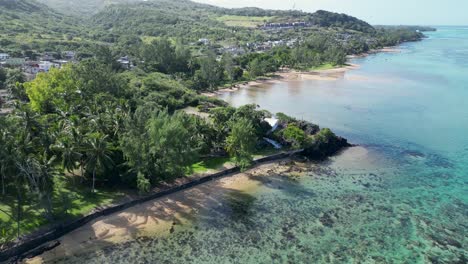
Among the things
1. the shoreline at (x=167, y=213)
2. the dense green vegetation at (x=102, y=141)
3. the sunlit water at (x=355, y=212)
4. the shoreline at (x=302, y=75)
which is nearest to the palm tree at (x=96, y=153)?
the dense green vegetation at (x=102, y=141)

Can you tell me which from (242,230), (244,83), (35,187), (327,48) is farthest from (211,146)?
(327,48)

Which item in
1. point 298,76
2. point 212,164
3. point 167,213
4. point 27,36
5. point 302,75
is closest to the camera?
point 167,213

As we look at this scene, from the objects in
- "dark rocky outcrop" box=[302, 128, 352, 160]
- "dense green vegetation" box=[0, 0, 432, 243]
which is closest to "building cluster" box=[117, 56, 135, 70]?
"dense green vegetation" box=[0, 0, 432, 243]

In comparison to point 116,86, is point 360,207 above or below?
below

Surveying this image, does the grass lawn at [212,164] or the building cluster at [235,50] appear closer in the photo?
the grass lawn at [212,164]

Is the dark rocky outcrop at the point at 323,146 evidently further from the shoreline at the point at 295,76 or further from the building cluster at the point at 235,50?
the building cluster at the point at 235,50

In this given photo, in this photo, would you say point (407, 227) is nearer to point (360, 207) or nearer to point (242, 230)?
point (360, 207)

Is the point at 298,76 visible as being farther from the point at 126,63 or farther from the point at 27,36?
the point at 27,36

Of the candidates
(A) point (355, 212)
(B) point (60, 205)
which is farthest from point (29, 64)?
(A) point (355, 212)
